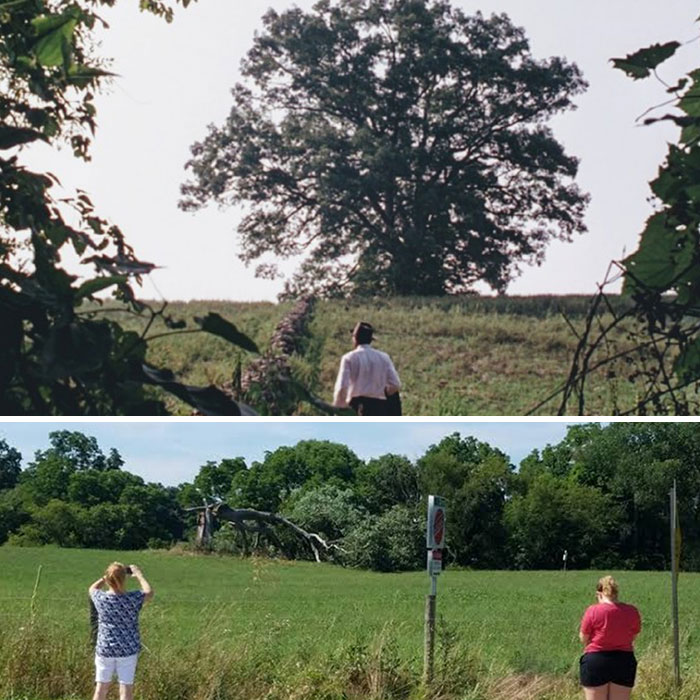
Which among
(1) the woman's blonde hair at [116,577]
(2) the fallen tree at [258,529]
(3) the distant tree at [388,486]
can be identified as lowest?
(1) the woman's blonde hair at [116,577]

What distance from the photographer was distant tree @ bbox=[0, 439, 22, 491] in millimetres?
8547

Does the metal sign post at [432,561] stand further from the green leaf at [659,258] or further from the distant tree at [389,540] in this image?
the green leaf at [659,258]

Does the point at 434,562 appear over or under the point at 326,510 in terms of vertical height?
under

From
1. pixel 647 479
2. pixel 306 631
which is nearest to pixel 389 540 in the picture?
pixel 306 631

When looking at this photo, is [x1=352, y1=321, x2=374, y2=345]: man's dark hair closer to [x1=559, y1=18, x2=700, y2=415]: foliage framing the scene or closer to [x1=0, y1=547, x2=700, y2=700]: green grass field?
[x1=559, y1=18, x2=700, y2=415]: foliage framing the scene

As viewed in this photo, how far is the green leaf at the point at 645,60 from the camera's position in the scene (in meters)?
5.76

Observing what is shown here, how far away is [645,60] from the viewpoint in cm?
576

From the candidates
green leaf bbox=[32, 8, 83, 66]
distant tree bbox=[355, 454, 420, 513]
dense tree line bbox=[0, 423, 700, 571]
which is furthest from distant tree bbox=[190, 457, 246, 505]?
green leaf bbox=[32, 8, 83, 66]

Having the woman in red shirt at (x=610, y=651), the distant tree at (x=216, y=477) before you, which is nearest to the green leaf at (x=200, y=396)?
the woman in red shirt at (x=610, y=651)

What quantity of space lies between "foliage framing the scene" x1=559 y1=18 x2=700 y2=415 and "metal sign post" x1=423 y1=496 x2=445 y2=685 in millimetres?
1586

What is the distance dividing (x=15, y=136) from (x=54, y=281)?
2.21 ft

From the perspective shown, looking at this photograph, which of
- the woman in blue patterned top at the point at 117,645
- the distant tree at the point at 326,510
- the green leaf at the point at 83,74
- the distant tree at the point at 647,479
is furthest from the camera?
the distant tree at the point at 326,510

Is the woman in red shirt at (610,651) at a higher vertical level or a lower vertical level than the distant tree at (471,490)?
lower

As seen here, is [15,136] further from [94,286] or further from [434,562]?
[434,562]
